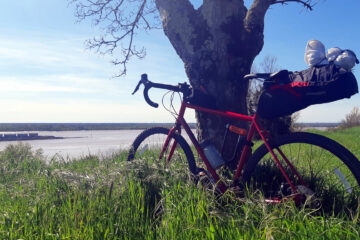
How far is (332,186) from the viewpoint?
2.68 m

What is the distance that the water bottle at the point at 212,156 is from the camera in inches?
120

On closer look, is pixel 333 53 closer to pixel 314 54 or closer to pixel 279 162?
pixel 314 54

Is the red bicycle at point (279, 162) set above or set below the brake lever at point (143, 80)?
below

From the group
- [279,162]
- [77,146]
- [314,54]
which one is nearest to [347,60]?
[314,54]

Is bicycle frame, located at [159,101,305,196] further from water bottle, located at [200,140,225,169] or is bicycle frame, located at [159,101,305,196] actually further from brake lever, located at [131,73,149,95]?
brake lever, located at [131,73,149,95]

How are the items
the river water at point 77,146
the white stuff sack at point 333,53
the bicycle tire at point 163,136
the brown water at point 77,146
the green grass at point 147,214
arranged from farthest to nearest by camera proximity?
the river water at point 77,146 → the brown water at point 77,146 → the bicycle tire at point 163,136 → the white stuff sack at point 333,53 → the green grass at point 147,214

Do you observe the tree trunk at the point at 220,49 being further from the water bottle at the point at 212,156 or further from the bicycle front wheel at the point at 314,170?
the bicycle front wheel at the point at 314,170

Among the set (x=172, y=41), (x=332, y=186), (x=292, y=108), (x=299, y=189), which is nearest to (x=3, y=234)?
(x=299, y=189)

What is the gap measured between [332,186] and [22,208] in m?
2.83

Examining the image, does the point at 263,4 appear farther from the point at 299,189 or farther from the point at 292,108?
the point at 299,189

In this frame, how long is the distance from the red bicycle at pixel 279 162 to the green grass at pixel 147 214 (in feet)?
0.73

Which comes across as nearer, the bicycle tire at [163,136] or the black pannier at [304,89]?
the black pannier at [304,89]

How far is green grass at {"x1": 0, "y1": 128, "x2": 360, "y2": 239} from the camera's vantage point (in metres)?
1.91

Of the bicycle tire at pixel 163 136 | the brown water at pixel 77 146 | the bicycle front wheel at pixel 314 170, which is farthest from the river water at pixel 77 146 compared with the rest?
the bicycle front wheel at pixel 314 170
